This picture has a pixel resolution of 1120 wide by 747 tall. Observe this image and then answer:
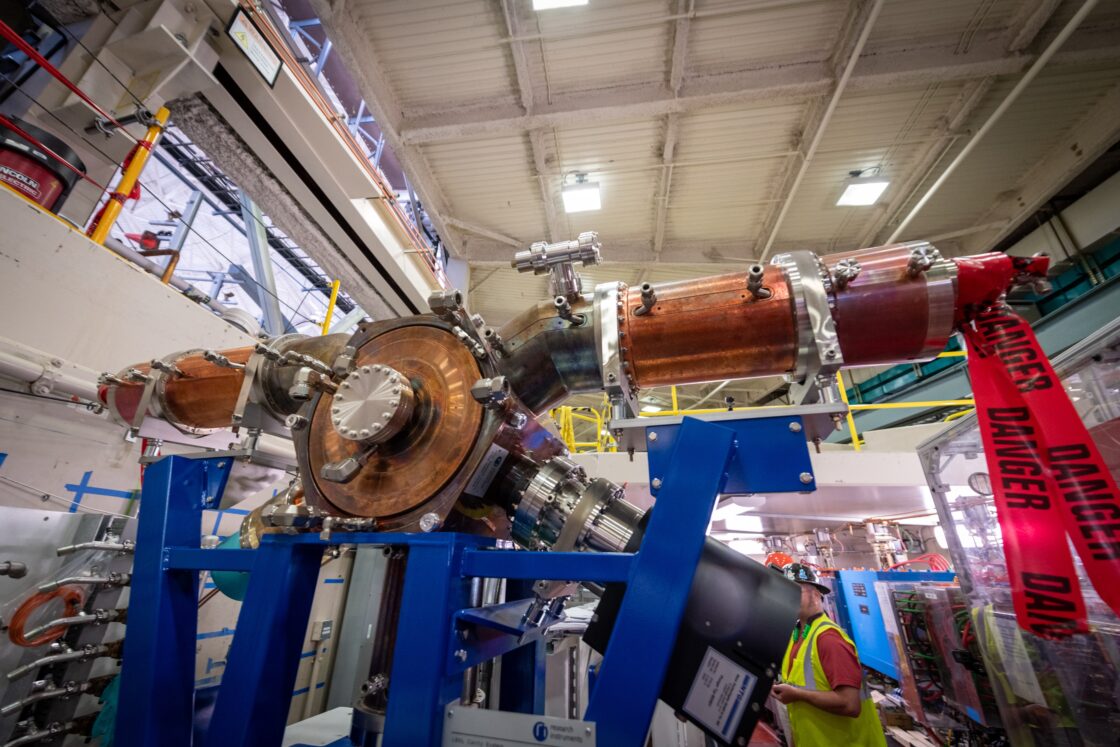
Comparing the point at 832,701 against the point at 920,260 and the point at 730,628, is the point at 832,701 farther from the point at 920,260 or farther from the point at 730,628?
the point at 920,260

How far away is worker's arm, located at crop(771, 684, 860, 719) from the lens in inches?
96.8

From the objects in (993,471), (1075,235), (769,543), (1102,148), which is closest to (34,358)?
(993,471)

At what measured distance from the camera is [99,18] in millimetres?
2662

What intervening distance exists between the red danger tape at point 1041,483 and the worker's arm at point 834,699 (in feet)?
5.86

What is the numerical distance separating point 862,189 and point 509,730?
6.44 metres

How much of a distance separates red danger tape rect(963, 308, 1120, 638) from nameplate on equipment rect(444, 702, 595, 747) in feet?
3.46

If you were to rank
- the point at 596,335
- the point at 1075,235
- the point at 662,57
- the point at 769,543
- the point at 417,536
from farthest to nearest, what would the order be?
the point at 769,543 < the point at 1075,235 < the point at 662,57 < the point at 596,335 < the point at 417,536

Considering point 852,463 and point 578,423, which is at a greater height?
point 578,423

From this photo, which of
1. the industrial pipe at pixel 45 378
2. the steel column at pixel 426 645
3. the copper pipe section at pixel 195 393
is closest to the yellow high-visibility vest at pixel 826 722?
the steel column at pixel 426 645

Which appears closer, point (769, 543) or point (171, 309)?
point (171, 309)

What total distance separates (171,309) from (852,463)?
5160mm

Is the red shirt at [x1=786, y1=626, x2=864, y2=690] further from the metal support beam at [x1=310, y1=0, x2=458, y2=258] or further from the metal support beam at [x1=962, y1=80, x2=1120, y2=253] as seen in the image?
the metal support beam at [x1=962, y1=80, x2=1120, y2=253]

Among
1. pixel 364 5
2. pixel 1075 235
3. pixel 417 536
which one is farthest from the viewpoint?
pixel 1075 235

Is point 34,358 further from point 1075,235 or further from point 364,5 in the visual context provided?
point 1075,235
